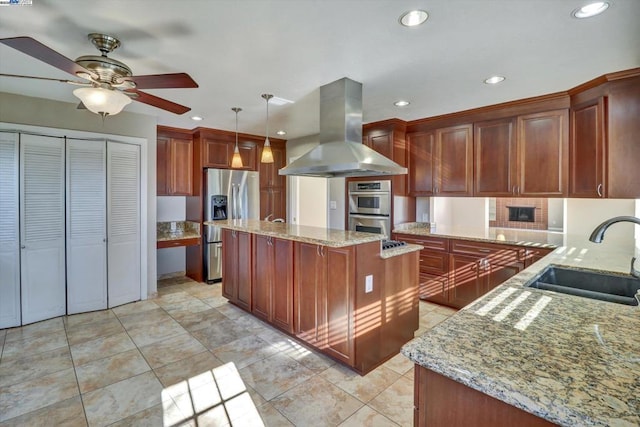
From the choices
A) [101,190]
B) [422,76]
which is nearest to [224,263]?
[101,190]

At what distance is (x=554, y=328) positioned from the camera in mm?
1021

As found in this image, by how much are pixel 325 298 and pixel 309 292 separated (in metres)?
0.20

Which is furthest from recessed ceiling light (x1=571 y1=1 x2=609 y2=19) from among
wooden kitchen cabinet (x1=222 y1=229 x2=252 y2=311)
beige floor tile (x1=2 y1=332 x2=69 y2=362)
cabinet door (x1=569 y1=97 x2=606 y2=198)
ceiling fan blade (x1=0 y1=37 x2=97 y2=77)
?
beige floor tile (x1=2 y1=332 x2=69 y2=362)

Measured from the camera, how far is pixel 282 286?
292cm

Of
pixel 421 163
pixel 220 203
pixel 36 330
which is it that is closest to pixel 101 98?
pixel 36 330

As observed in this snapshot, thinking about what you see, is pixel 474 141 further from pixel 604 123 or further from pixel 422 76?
pixel 422 76

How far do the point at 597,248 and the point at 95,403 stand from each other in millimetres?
4119

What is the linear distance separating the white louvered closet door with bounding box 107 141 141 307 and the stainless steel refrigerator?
3.40 ft

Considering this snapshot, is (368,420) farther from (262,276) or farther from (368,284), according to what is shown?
(262,276)

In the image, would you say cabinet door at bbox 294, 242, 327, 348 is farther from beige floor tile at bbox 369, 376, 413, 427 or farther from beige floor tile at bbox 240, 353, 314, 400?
beige floor tile at bbox 369, 376, 413, 427

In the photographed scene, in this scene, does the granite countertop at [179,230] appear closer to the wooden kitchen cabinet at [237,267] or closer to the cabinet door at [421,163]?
the wooden kitchen cabinet at [237,267]

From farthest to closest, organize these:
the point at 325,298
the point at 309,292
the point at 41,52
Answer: the point at 309,292 < the point at 325,298 < the point at 41,52

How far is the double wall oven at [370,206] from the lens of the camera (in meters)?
4.17

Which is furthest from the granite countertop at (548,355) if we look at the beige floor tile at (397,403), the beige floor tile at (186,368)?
the beige floor tile at (186,368)
